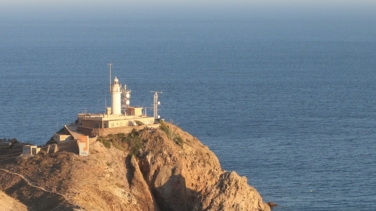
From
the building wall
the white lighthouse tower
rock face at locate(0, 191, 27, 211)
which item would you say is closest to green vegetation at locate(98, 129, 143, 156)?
the building wall

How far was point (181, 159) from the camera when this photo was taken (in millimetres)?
55281

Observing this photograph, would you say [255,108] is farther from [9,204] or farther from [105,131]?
[9,204]

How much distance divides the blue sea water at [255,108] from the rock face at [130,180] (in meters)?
13.4

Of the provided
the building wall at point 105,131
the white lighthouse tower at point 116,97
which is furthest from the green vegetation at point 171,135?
the white lighthouse tower at point 116,97

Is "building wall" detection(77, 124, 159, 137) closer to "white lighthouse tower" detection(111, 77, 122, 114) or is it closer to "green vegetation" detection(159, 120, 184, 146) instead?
"green vegetation" detection(159, 120, 184, 146)

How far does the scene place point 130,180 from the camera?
52469mm

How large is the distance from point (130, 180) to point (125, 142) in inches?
129

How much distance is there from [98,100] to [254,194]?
6366 centimetres

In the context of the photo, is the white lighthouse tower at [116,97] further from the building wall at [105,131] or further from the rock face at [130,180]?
the rock face at [130,180]

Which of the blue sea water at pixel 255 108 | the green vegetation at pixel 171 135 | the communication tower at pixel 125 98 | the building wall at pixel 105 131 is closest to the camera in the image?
the building wall at pixel 105 131

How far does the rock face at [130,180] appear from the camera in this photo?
4841 centimetres

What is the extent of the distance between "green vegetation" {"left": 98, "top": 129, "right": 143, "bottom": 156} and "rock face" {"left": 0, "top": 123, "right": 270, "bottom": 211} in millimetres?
50

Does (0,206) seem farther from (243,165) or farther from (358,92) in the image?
(358,92)

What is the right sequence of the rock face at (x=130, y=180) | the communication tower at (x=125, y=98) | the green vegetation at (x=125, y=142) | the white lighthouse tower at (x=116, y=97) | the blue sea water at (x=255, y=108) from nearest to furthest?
the rock face at (x=130, y=180) → the green vegetation at (x=125, y=142) → the white lighthouse tower at (x=116, y=97) → the communication tower at (x=125, y=98) → the blue sea water at (x=255, y=108)
